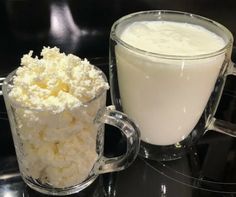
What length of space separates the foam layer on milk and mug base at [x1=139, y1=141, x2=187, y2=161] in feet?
0.43

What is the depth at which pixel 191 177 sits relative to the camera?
0.52 m

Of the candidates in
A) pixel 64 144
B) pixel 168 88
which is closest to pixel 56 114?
pixel 64 144

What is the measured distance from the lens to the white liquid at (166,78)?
1.60 ft

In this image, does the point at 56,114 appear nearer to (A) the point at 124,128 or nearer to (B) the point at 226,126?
(A) the point at 124,128

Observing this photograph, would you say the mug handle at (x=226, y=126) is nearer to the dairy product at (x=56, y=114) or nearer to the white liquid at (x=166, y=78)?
the white liquid at (x=166, y=78)

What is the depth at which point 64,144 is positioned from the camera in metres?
0.44

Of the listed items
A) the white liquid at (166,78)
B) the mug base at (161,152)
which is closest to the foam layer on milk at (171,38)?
the white liquid at (166,78)

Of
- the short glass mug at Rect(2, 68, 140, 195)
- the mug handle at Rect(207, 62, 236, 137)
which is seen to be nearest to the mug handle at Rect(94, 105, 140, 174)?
the short glass mug at Rect(2, 68, 140, 195)

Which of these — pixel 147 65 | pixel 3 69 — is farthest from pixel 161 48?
pixel 3 69

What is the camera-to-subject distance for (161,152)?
56 cm

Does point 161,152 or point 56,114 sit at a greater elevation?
point 56,114

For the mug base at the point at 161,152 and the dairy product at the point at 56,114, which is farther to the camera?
the mug base at the point at 161,152

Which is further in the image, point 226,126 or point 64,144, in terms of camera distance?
point 226,126

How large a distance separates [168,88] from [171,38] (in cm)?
7
